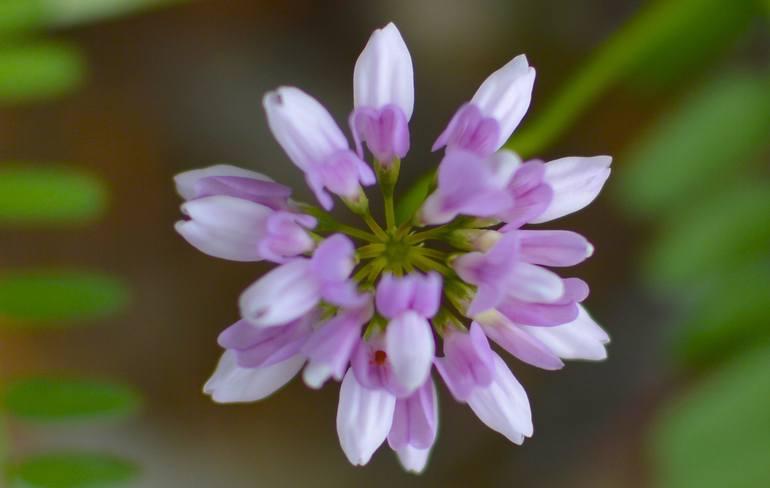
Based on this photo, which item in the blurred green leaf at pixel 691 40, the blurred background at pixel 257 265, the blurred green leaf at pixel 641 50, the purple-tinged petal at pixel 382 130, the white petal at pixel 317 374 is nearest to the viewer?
the white petal at pixel 317 374

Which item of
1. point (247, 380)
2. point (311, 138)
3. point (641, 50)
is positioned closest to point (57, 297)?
point (247, 380)

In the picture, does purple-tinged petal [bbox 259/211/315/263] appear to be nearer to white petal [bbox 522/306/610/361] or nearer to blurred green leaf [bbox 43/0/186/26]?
white petal [bbox 522/306/610/361]

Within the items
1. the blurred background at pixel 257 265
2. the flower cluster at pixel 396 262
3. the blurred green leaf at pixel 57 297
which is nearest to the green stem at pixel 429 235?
the flower cluster at pixel 396 262

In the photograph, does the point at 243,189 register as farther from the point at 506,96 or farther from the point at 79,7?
the point at 79,7

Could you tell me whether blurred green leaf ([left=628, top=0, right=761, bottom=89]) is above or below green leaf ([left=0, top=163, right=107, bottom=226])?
above

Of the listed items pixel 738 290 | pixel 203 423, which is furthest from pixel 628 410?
pixel 203 423

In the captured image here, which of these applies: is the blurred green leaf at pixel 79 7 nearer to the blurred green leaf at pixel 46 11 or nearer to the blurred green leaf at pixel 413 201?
the blurred green leaf at pixel 46 11

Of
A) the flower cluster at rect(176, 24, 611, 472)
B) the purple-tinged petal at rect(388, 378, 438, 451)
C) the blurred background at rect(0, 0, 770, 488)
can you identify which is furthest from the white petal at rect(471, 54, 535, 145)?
the blurred background at rect(0, 0, 770, 488)
